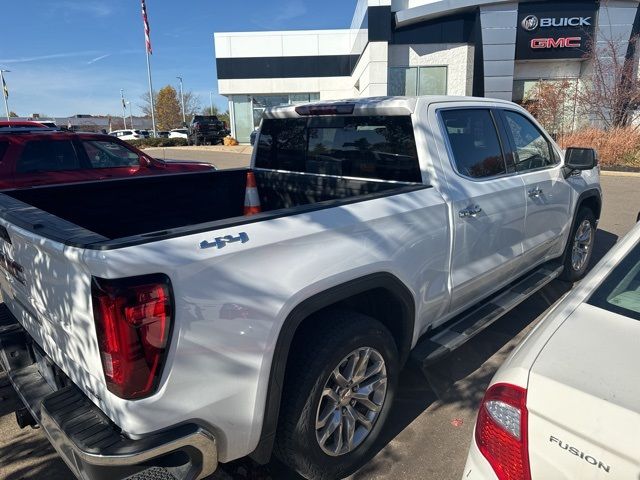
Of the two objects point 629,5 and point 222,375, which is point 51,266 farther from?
point 629,5

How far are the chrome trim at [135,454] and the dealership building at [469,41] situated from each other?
21073mm

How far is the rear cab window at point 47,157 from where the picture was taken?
21.1 feet

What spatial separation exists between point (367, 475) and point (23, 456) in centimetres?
195

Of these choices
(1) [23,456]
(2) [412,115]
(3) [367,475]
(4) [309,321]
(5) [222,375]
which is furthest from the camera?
(2) [412,115]

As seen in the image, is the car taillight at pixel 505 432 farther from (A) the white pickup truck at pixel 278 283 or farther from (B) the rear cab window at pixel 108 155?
(B) the rear cab window at pixel 108 155

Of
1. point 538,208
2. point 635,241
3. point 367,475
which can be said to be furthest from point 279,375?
point 538,208

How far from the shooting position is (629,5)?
68.0ft

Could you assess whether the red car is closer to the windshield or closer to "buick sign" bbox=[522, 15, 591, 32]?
the windshield

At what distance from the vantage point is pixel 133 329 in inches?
62.6

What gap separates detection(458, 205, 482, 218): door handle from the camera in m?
2.92

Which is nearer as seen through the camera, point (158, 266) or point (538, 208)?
point (158, 266)

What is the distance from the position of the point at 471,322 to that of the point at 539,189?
1.38m

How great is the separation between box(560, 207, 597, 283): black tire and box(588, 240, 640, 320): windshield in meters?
2.90

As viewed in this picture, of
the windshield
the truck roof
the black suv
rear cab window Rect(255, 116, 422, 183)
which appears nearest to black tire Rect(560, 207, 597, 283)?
the truck roof
